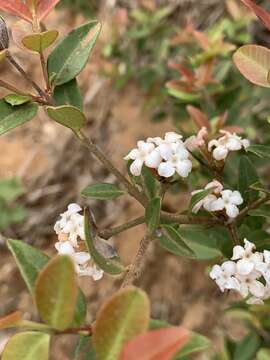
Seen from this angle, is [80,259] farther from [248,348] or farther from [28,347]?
[248,348]

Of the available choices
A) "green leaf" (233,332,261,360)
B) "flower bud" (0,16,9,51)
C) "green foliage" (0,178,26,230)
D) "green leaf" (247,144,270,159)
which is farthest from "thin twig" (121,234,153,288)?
"green foliage" (0,178,26,230)

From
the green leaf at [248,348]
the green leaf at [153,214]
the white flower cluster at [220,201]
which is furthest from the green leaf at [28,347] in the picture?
the green leaf at [248,348]

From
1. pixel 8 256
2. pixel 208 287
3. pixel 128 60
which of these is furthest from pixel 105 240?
pixel 8 256

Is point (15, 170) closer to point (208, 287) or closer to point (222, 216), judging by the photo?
point (208, 287)

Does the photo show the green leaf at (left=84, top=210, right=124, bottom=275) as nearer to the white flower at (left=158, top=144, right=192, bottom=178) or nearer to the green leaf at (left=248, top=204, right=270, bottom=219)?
the white flower at (left=158, top=144, right=192, bottom=178)

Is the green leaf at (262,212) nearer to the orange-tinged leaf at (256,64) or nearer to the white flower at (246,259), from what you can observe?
the white flower at (246,259)

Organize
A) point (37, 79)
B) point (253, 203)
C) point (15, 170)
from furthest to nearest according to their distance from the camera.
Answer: point (37, 79) < point (15, 170) < point (253, 203)

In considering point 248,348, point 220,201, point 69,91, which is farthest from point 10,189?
point 220,201
